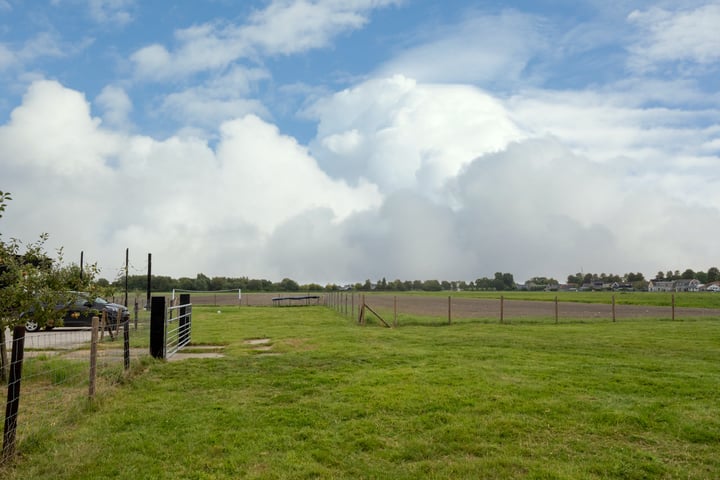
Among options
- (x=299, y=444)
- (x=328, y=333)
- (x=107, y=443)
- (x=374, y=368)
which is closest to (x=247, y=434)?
(x=299, y=444)

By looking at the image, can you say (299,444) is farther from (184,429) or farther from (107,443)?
(107,443)

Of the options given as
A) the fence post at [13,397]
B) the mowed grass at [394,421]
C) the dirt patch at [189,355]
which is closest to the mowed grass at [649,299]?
the mowed grass at [394,421]

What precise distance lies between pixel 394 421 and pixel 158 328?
6654 mm

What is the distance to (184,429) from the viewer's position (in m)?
6.27

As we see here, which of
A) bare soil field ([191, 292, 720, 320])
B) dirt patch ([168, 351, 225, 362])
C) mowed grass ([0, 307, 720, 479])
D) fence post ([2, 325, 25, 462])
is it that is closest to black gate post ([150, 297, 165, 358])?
dirt patch ([168, 351, 225, 362])

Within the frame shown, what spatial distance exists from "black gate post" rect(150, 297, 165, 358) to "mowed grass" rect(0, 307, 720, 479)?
22.7 inches

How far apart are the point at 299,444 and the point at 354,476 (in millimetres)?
1004

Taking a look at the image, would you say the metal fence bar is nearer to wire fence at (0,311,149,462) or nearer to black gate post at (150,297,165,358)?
black gate post at (150,297,165,358)

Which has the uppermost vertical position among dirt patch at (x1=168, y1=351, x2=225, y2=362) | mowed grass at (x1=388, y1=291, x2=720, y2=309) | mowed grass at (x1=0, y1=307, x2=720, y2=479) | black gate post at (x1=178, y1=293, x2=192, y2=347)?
black gate post at (x1=178, y1=293, x2=192, y2=347)

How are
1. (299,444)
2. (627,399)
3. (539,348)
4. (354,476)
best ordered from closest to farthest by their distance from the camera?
(354,476), (299,444), (627,399), (539,348)

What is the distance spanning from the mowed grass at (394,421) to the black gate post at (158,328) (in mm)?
577

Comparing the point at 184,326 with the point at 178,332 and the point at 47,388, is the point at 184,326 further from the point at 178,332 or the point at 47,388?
the point at 47,388

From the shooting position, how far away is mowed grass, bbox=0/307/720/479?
202 inches

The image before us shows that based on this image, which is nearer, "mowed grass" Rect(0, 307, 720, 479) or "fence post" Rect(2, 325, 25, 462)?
"mowed grass" Rect(0, 307, 720, 479)
